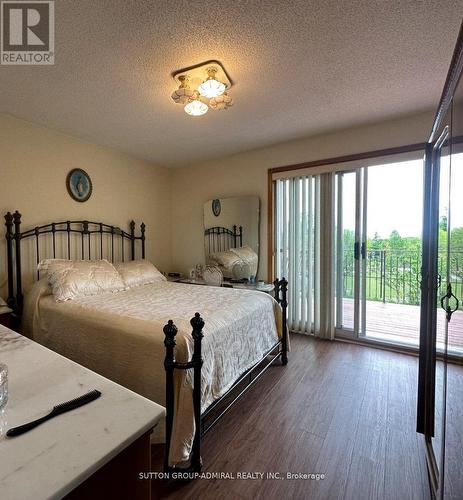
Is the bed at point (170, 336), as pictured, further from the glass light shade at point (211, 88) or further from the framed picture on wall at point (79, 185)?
the glass light shade at point (211, 88)

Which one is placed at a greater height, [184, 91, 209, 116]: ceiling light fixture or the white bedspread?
[184, 91, 209, 116]: ceiling light fixture

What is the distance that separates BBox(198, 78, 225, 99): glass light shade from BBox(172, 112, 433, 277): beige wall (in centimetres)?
173

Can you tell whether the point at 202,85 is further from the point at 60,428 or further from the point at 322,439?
the point at 322,439

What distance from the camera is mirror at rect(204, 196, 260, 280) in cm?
361

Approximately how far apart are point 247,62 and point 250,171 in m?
1.90

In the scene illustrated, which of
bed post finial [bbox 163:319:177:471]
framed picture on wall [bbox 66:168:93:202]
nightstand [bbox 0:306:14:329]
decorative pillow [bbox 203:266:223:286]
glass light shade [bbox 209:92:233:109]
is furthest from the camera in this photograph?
decorative pillow [bbox 203:266:223:286]

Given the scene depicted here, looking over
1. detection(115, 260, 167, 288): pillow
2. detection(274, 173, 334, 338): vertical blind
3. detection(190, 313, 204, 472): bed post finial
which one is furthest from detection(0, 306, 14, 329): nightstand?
detection(274, 173, 334, 338): vertical blind

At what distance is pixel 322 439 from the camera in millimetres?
1630

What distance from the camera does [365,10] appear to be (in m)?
1.38

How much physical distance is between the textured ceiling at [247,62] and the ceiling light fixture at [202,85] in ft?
0.22

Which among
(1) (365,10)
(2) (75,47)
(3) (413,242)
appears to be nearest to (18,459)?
(2) (75,47)

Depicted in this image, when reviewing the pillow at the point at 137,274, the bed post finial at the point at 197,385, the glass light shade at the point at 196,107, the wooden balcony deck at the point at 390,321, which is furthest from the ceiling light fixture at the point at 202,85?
the wooden balcony deck at the point at 390,321

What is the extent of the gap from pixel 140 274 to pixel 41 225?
1.14 meters

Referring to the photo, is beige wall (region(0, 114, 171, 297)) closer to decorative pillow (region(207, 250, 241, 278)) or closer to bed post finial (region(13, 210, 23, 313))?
bed post finial (region(13, 210, 23, 313))
